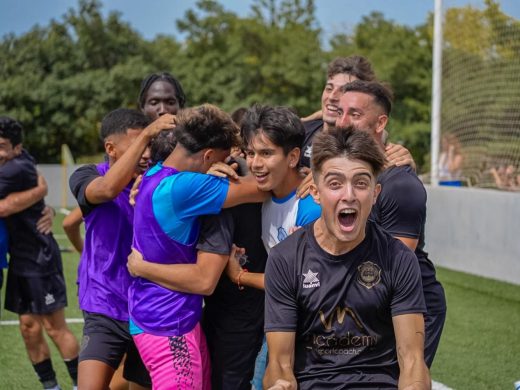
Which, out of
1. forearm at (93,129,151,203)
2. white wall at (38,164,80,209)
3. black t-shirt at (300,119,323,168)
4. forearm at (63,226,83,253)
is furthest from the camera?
white wall at (38,164,80,209)

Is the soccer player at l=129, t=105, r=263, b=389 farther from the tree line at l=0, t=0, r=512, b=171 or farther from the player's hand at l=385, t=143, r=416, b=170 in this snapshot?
the tree line at l=0, t=0, r=512, b=171

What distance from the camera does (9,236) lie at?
24.2 ft

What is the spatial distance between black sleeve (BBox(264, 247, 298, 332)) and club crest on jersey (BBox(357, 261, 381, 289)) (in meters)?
0.28

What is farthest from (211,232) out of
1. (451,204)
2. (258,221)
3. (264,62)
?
(264,62)

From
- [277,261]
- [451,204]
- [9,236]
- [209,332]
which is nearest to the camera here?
[277,261]

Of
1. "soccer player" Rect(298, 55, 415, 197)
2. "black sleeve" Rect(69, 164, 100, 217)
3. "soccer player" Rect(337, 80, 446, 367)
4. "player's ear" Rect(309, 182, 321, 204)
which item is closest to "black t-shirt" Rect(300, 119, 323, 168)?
"soccer player" Rect(298, 55, 415, 197)

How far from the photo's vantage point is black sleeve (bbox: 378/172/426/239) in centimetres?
448

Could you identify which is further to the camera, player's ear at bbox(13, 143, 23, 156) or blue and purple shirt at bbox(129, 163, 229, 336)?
player's ear at bbox(13, 143, 23, 156)

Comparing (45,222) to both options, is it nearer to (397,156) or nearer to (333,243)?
(397,156)

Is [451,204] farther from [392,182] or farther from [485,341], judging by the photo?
[392,182]

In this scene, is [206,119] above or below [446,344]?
above

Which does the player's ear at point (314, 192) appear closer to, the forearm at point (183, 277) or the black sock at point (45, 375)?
the forearm at point (183, 277)

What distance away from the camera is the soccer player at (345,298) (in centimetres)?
373

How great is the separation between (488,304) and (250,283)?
685 centimetres
